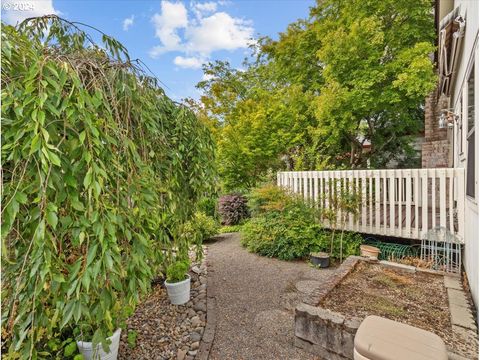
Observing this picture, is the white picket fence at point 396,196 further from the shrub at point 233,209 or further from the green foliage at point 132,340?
the green foliage at point 132,340

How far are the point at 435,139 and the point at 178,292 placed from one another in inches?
314

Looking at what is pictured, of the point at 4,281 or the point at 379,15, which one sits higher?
the point at 379,15

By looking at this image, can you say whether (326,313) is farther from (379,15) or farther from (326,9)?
(326,9)

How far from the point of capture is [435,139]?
703cm

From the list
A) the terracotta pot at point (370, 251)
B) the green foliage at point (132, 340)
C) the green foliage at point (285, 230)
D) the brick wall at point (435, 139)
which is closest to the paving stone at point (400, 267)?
the terracotta pot at point (370, 251)

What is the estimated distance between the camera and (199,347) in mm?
2424

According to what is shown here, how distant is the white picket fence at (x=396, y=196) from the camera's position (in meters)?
3.78

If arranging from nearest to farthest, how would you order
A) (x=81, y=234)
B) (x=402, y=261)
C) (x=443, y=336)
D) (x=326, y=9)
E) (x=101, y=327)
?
(x=81, y=234)
(x=101, y=327)
(x=443, y=336)
(x=402, y=261)
(x=326, y=9)

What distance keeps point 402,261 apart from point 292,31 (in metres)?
7.48

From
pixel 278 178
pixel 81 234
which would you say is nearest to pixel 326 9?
pixel 278 178

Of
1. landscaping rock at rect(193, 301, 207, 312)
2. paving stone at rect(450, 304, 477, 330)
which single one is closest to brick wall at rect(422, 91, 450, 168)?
paving stone at rect(450, 304, 477, 330)

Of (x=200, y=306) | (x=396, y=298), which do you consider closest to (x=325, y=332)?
(x=396, y=298)

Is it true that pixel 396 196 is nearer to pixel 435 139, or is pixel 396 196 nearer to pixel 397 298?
pixel 397 298

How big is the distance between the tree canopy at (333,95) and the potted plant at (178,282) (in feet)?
14.5
